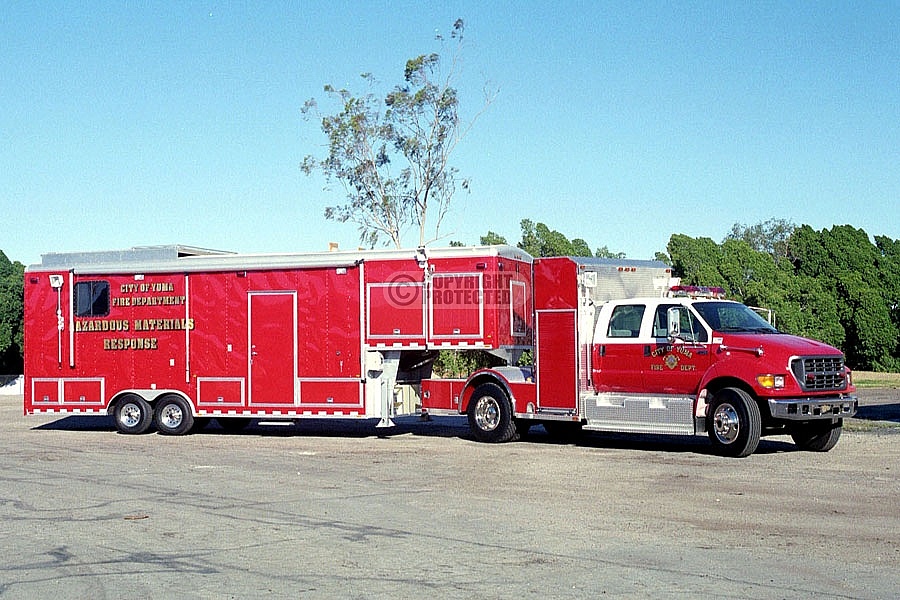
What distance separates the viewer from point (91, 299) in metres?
22.7

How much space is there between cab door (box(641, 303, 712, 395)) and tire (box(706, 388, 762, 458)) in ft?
1.58

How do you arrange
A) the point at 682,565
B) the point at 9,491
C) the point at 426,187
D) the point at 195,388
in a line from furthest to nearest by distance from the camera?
the point at 426,187 → the point at 195,388 → the point at 9,491 → the point at 682,565

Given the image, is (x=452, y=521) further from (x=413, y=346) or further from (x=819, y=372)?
(x=413, y=346)

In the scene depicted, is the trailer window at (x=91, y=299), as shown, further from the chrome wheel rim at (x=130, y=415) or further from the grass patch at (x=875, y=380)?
the grass patch at (x=875, y=380)

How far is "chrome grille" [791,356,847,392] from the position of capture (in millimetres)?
16344

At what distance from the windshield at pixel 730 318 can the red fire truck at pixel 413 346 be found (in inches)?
1.4

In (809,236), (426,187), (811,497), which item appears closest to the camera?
(811,497)

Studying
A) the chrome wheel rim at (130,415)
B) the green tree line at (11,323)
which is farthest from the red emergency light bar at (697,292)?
the green tree line at (11,323)

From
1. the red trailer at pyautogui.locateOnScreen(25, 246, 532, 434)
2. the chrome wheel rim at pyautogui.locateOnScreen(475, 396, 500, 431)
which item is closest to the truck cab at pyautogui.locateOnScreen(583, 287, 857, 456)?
the chrome wheel rim at pyautogui.locateOnScreen(475, 396, 500, 431)

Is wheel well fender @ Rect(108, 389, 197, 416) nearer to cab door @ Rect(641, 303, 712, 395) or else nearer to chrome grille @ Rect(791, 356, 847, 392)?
cab door @ Rect(641, 303, 712, 395)

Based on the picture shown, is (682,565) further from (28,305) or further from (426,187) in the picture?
(426,187)

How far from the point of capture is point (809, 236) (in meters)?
60.1

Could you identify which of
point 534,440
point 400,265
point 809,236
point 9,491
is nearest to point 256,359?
point 400,265

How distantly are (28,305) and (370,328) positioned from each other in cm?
765
